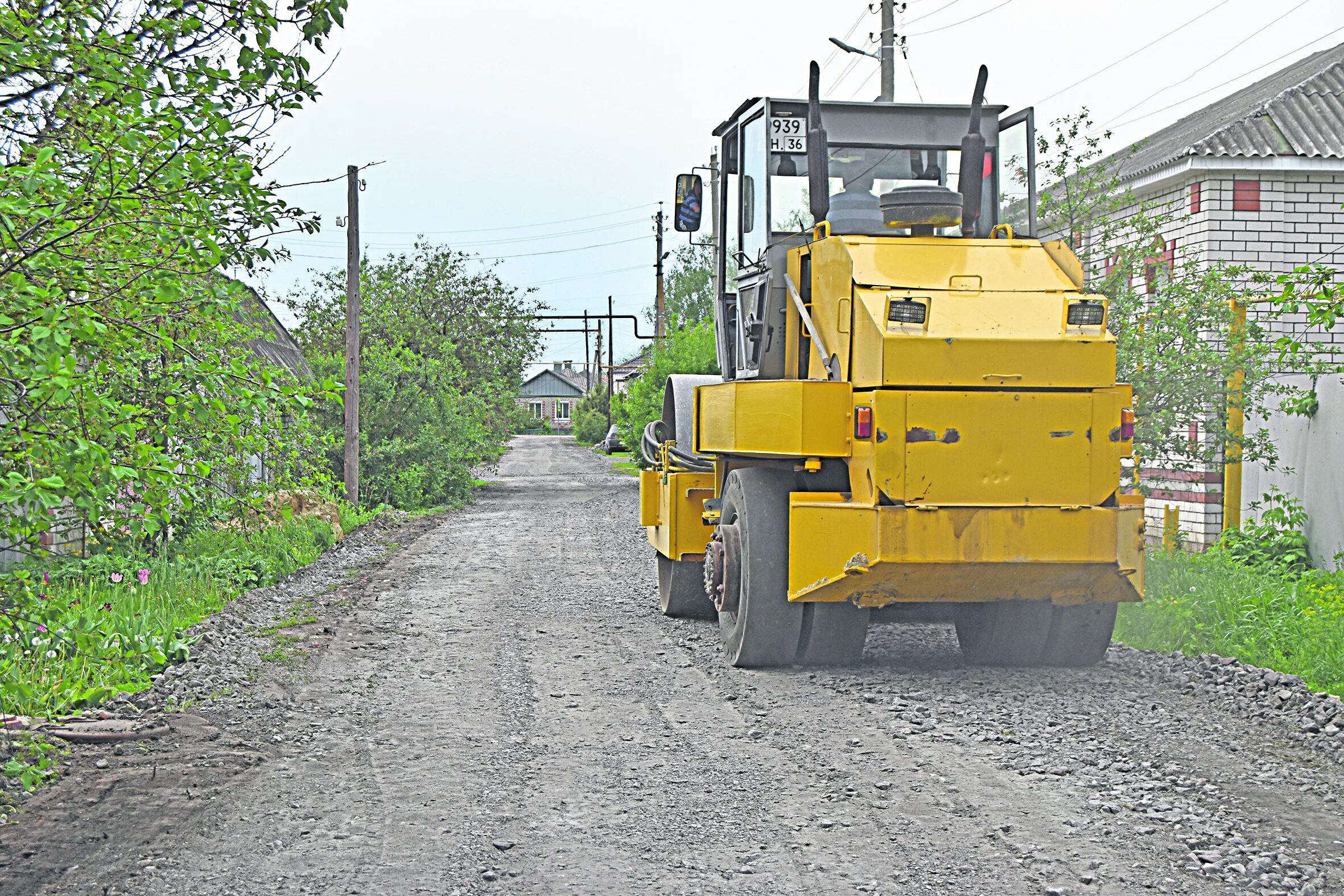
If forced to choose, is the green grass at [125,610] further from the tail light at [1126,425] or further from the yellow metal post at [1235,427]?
the yellow metal post at [1235,427]

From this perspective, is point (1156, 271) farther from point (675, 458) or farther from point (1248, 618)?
point (675, 458)

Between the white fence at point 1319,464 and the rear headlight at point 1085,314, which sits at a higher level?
the rear headlight at point 1085,314

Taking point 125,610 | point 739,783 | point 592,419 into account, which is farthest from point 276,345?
point 592,419

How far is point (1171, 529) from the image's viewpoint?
13.1 metres

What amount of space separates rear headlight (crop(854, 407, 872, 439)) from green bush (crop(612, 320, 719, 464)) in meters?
19.4

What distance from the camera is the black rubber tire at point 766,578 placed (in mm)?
7664

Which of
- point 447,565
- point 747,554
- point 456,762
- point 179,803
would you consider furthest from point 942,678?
point 447,565

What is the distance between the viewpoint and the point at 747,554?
774 centimetres

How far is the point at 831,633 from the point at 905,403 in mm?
1679

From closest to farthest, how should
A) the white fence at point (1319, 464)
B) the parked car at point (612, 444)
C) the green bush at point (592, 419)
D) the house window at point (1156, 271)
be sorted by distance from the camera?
the white fence at point (1319, 464) → the house window at point (1156, 271) → the parked car at point (612, 444) → the green bush at point (592, 419)

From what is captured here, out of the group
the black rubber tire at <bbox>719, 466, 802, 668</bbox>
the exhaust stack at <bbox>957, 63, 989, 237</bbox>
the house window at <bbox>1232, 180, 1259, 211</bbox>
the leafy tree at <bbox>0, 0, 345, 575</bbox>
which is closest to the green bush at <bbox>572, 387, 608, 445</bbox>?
the house window at <bbox>1232, 180, 1259, 211</bbox>

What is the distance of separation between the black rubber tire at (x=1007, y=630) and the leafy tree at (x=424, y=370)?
9.25 metres

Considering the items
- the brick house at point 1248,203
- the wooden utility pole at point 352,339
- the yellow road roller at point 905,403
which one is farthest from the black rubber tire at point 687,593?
the wooden utility pole at point 352,339

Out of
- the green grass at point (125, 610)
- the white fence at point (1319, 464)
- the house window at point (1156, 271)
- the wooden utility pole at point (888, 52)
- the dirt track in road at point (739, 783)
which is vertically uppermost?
the wooden utility pole at point (888, 52)
